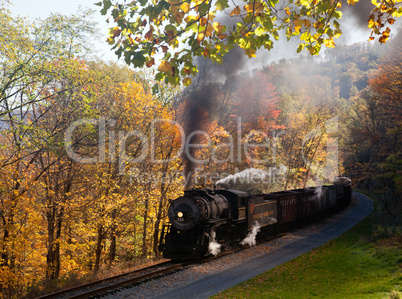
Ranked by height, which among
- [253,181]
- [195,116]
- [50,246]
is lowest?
[50,246]

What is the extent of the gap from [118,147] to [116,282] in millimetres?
12363

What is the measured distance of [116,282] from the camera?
41.2 feet

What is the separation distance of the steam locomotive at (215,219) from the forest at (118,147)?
11.9 ft

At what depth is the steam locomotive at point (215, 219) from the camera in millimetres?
15469

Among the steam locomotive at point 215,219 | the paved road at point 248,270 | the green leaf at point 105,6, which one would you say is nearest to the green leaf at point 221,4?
the green leaf at point 105,6

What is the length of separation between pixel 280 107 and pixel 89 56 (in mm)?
34731

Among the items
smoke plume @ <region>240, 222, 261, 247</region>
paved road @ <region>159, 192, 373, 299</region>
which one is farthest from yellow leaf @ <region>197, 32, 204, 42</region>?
smoke plume @ <region>240, 222, 261, 247</region>

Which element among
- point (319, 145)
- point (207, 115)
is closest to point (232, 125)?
point (207, 115)

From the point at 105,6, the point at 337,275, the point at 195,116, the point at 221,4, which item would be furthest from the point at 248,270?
the point at 195,116

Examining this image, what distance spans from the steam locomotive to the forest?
363 cm

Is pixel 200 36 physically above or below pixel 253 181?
above

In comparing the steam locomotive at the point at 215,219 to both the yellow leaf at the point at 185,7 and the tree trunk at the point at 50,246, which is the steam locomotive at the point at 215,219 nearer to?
the tree trunk at the point at 50,246

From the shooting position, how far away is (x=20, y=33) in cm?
1364
